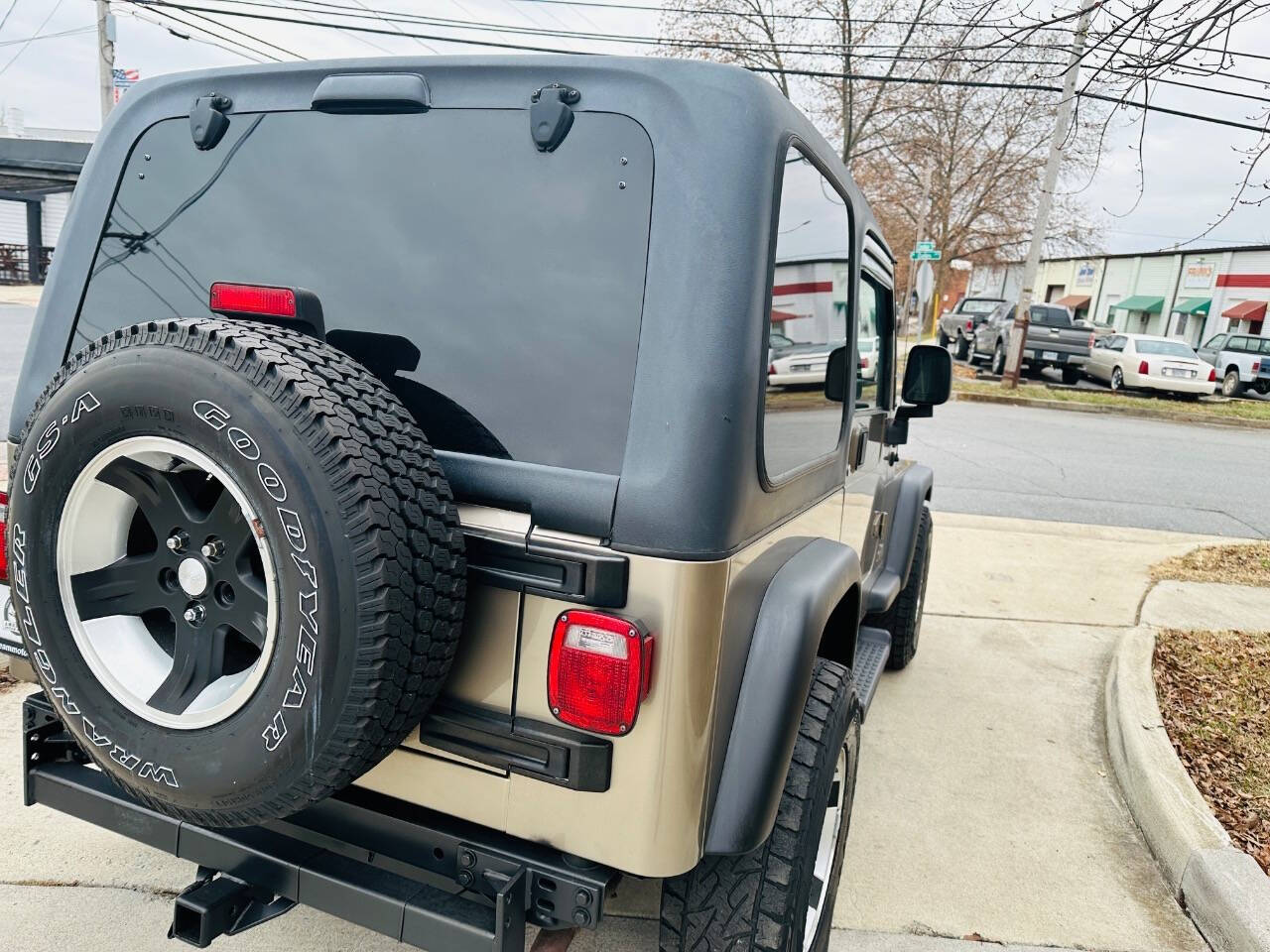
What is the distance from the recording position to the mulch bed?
10.8 ft

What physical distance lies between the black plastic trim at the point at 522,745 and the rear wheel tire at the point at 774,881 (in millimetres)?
406

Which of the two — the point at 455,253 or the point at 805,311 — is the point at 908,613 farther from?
the point at 455,253

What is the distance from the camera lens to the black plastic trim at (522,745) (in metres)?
1.70

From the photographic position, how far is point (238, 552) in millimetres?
1632

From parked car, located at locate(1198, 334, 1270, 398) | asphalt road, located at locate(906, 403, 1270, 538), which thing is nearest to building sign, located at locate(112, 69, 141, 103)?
A: asphalt road, located at locate(906, 403, 1270, 538)

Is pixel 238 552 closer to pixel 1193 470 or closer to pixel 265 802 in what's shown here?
pixel 265 802

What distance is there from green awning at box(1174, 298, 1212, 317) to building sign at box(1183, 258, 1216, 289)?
22.4 inches

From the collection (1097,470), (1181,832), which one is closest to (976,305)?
(1097,470)

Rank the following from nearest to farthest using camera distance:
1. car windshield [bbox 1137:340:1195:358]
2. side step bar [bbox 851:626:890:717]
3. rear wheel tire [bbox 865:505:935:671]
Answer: side step bar [bbox 851:626:890:717] → rear wheel tire [bbox 865:505:935:671] → car windshield [bbox 1137:340:1195:358]

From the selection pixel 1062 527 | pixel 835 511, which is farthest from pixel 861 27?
pixel 835 511

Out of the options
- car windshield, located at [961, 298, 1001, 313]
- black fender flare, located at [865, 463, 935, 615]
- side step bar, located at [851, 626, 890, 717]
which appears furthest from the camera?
car windshield, located at [961, 298, 1001, 313]

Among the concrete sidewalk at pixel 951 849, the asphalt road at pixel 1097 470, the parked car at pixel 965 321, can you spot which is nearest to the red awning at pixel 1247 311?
the parked car at pixel 965 321

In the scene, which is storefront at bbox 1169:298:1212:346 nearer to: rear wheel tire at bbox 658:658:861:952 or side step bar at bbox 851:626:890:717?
side step bar at bbox 851:626:890:717

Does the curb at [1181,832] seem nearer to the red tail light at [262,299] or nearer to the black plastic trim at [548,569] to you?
the black plastic trim at [548,569]
